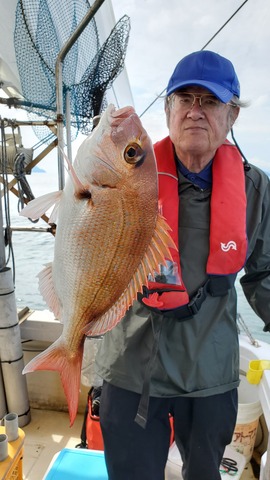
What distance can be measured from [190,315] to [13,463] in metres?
1.30

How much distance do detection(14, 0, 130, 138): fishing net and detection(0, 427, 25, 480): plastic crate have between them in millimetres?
2544

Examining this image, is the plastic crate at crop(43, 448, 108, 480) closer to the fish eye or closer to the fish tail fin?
the fish tail fin

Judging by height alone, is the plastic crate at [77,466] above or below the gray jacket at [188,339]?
below

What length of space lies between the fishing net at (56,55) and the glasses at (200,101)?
6.46 ft

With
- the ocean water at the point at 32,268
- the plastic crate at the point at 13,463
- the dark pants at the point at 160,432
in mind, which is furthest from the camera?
the ocean water at the point at 32,268

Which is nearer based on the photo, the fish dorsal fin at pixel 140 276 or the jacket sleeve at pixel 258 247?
the fish dorsal fin at pixel 140 276

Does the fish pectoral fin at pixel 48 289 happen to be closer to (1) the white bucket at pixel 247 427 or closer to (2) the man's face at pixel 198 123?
(2) the man's face at pixel 198 123

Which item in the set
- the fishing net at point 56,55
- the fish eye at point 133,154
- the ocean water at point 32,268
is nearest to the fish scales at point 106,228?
the fish eye at point 133,154

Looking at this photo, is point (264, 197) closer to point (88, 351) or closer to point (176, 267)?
point (176, 267)

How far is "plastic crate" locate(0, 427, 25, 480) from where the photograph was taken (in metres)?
1.84

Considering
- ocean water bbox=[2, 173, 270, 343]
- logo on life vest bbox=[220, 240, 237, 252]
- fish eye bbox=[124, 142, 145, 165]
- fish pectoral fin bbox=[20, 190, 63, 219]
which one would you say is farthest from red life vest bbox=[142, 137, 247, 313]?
ocean water bbox=[2, 173, 270, 343]

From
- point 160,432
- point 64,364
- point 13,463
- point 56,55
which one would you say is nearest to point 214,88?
point 64,364

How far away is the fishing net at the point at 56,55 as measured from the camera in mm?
3148

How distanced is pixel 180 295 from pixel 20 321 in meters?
2.14
